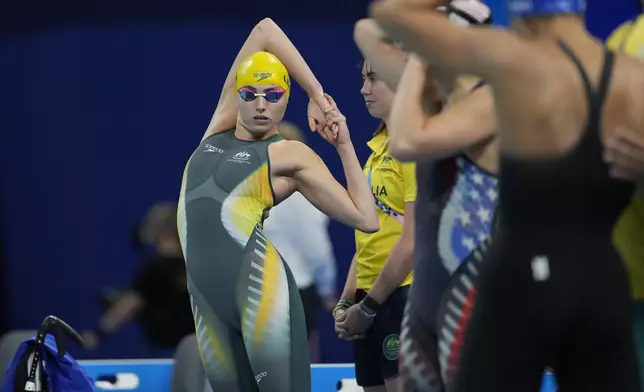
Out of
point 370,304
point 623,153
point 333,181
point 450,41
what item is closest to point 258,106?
point 333,181

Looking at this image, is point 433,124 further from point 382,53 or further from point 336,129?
point 336,129

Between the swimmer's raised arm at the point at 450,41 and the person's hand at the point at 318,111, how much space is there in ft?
6.20

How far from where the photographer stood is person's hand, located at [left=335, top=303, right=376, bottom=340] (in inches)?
178

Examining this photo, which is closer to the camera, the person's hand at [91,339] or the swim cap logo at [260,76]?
the swim cap logo at [260,76]

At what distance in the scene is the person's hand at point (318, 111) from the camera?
4598mm

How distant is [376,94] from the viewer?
4.59 m

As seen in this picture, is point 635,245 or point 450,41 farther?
point 635,245

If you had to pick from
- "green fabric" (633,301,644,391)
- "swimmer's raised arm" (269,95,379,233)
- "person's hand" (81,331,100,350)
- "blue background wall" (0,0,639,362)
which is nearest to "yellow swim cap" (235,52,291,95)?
"swimmer's raised arm" (269,95,379,233)

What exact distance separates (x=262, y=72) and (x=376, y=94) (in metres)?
0.49

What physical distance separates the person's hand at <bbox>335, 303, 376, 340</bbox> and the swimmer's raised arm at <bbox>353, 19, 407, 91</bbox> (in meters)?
1.39

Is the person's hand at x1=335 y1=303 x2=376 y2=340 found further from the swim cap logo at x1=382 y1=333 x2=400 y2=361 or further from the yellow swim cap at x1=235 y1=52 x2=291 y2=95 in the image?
the yellow swim cap at x1=235 y1=52 x2=291 y2=95

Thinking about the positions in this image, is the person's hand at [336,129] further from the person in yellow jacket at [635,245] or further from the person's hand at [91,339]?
the person's hand at [91,339]

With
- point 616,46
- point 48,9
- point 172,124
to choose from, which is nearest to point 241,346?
point 616,46

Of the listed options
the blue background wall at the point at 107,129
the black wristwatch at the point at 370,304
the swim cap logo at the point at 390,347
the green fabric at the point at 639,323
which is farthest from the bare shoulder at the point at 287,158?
the blue background wall at the point at 107,129
